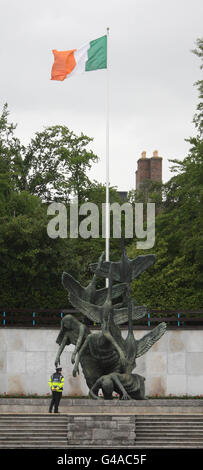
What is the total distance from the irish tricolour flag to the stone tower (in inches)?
1361

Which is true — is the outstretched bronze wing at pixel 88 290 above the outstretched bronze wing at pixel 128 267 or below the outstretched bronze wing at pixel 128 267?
below

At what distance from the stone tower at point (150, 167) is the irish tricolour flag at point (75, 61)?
113 feet

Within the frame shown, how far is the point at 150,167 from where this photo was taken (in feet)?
240

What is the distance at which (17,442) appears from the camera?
23.4 m

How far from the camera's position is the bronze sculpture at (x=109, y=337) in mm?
27062

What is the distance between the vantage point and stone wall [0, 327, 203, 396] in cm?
3641

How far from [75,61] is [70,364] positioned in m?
13.3

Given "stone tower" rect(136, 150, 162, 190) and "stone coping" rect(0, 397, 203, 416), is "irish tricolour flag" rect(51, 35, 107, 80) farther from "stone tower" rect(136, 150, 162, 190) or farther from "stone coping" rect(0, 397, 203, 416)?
"stone tower" rect(136, 150, 162, 190)

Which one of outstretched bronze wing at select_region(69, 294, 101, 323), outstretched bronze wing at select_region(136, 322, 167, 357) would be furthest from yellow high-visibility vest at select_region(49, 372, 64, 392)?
outstretched bronze wing at select_region(136, 322, 167, 357)

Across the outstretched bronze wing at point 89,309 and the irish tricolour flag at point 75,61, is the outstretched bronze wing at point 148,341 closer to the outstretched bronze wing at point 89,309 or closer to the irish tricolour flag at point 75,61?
the outstretched bronze wing at point 89,309

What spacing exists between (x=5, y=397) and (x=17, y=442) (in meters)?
11.6

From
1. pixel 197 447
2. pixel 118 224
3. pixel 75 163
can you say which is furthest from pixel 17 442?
pixel 75 163

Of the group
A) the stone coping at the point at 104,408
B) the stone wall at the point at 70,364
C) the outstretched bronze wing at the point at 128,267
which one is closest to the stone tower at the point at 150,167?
the stone wall at the point at 70,364

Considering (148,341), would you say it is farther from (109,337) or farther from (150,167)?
(150,167)
